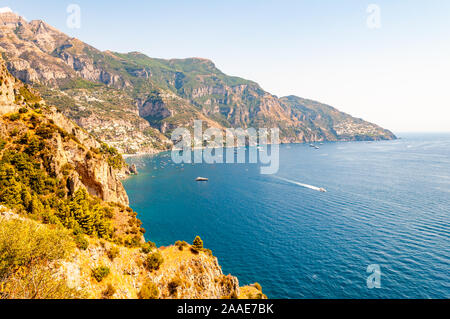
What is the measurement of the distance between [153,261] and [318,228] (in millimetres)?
56663

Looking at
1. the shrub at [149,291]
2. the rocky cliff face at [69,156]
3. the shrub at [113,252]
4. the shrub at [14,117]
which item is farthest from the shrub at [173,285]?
the shrub at [14,117]

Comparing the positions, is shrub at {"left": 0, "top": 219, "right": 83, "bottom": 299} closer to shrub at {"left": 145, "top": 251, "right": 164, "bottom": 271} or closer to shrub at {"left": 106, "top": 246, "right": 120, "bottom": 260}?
shrub at {"left": 106, "top": 246, "right": 120, "bottom": 260}

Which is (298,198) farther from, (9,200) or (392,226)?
(9,200)

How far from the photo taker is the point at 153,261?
138 ft

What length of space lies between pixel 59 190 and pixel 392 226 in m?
94.9

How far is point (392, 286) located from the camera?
165 feet

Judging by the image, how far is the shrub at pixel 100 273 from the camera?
3319 cm

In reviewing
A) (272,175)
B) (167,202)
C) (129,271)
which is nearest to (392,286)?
(129,271)

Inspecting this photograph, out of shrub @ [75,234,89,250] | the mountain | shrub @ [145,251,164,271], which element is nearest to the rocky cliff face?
the mountain

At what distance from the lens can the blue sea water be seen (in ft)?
173

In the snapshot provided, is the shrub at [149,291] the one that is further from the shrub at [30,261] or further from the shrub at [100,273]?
the shrub at [30,261]

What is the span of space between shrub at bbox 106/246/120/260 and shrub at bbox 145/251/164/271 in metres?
5.31
